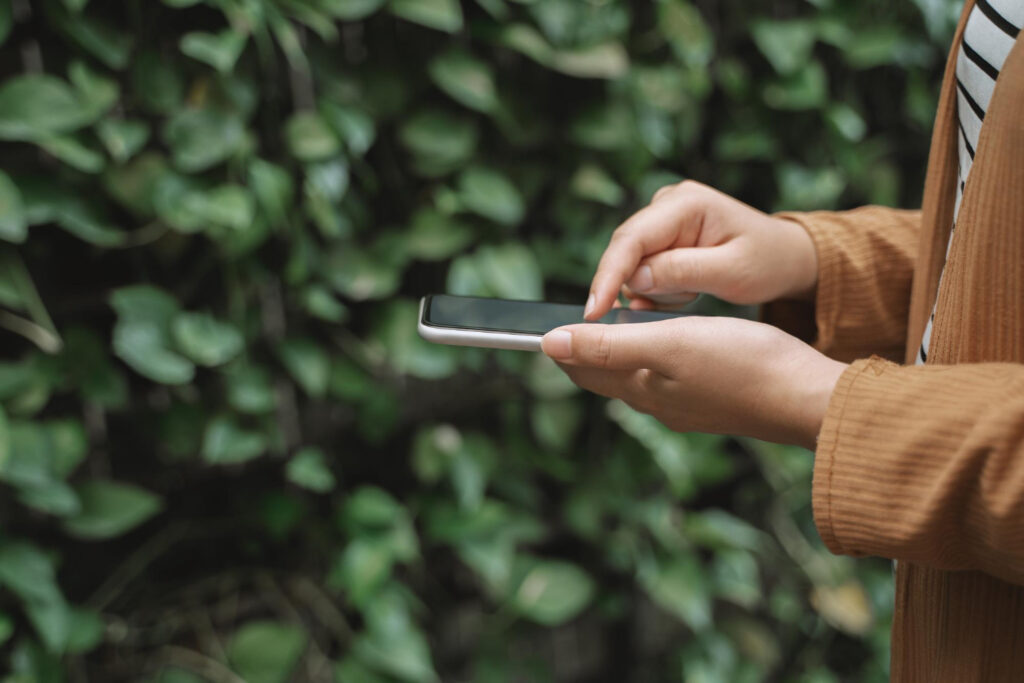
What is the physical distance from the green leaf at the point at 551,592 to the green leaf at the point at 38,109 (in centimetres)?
65

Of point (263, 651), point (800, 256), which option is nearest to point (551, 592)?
point (263, 651)

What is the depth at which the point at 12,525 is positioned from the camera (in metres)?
0.67

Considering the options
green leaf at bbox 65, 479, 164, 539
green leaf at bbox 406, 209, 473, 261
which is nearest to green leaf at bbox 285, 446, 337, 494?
green leaf at bbox 65, 479, 164, 539

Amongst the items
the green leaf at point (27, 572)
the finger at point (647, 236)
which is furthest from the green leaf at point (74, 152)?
the finger at point (647, 236)

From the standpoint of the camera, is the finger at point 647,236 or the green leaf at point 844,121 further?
the green leaf at point 844,121

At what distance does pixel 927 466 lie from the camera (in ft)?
1.02

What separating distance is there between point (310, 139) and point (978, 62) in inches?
21.2

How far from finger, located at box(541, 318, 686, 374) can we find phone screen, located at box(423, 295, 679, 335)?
38 millimetres

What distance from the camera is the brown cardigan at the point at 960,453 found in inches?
11.8

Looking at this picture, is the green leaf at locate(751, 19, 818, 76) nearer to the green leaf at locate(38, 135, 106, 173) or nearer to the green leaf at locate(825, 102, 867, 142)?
the green leaf at locate(825, 102, 867, 142)

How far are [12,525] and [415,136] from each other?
51 centimetres

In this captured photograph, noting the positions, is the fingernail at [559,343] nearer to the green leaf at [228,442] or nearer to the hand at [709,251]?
the hand at [709,251]

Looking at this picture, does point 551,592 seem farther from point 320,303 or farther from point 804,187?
point 804,187

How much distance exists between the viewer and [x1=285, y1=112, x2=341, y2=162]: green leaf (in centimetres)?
71
